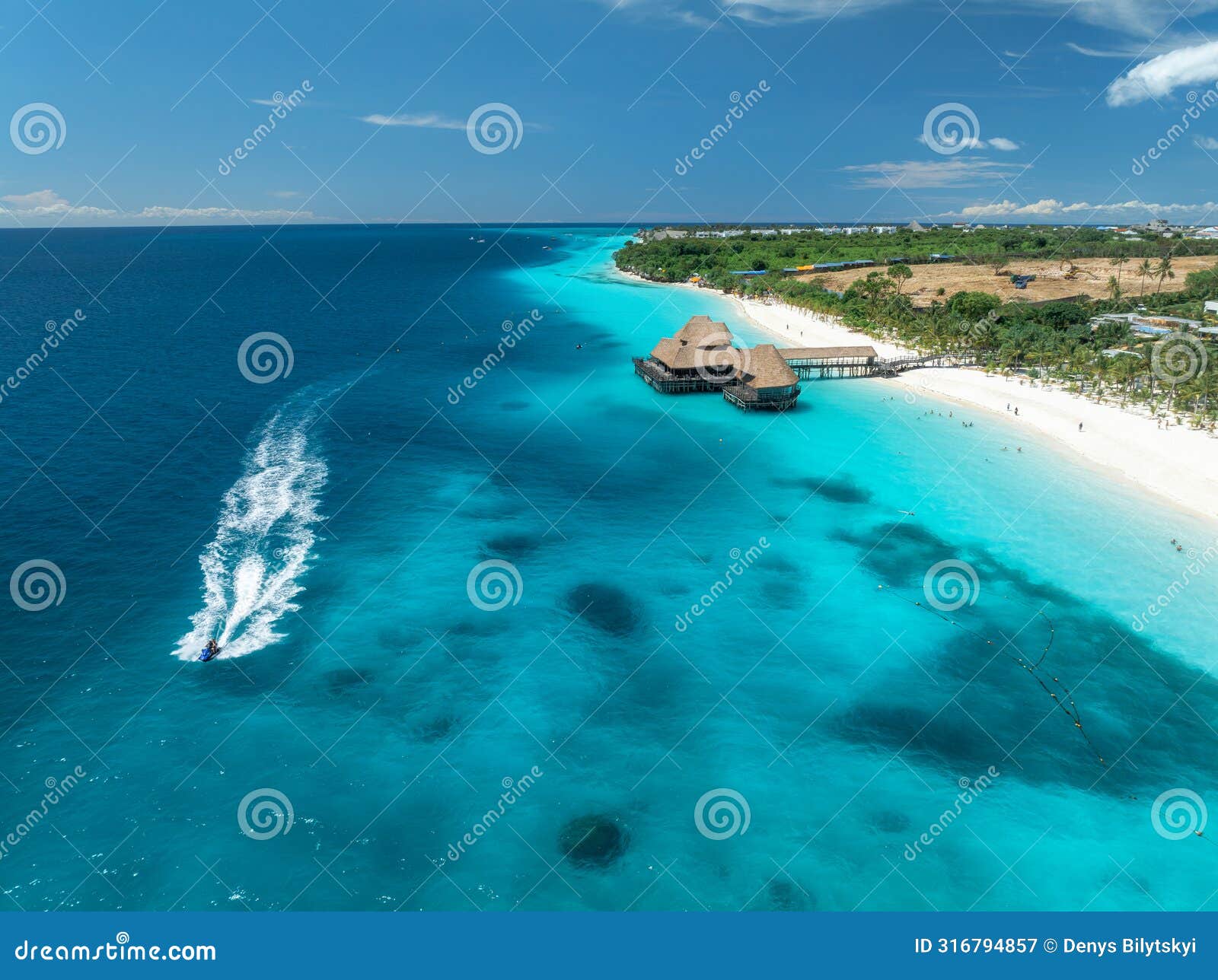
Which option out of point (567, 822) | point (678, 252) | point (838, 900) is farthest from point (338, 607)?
point (678, 252)

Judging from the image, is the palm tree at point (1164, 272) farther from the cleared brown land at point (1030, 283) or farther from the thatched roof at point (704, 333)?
the thatched roof at point (704, 333)

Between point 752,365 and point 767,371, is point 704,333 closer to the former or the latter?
point 752,365

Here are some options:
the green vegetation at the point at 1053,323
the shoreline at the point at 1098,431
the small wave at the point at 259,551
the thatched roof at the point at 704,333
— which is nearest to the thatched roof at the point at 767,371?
the thatched roof at the point at 704,333

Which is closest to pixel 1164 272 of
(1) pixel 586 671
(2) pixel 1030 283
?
(2) pixel 1030 283

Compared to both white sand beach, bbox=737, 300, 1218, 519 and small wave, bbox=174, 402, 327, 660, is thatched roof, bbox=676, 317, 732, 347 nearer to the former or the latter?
white sand beach, bbox=737, 300, 1218, 519

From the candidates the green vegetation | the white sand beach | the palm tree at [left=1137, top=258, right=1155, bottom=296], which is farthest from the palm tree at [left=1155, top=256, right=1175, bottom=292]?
the white sand beach

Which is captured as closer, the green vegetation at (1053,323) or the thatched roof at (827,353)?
the green vegetation at (1053,323)
